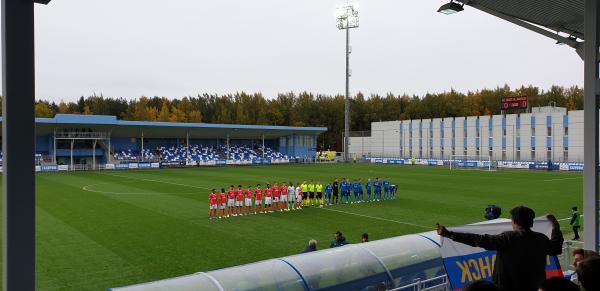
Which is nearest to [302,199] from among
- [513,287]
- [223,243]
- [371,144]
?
[223,243]

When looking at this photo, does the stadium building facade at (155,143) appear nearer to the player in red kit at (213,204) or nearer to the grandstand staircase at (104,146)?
the grandstand staircase at (104,146)

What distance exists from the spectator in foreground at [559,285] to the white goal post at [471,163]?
174 ft

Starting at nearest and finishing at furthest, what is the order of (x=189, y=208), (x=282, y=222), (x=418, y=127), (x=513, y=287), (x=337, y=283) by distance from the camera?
1. (x=513, y=287)
2. (x=337, y=283)
3. (x=282, y=222)
4. (x=189, y=208)
5. (x=418, y=127)

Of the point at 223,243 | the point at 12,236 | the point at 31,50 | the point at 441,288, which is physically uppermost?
the point at 31,50

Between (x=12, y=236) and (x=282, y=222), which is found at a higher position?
(x=12, y=236)

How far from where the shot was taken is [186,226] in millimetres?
16938

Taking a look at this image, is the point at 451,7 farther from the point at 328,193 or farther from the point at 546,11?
the point at 328,193

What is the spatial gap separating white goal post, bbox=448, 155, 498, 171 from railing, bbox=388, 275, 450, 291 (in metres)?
49.1

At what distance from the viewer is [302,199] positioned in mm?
22297

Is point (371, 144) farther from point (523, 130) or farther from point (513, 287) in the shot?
point (513, 287)

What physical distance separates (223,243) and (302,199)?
27.9ft

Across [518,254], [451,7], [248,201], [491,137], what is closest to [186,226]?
[248,201]

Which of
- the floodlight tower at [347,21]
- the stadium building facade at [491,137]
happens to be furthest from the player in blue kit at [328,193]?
the floodlight tower at [347,21]

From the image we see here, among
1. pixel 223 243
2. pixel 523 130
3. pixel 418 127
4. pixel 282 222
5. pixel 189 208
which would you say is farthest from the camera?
pixel 418 127
